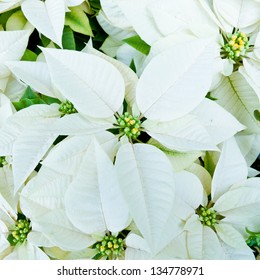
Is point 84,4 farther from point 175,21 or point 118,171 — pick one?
point 118,171

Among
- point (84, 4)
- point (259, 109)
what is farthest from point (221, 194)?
point (84, 4)

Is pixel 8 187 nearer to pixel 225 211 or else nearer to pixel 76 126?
pixel 76 126

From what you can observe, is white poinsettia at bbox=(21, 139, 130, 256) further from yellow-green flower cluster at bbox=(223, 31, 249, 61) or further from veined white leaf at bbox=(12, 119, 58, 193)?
yellow-green flower cluster at bbox=(223, 31, 249, 61)

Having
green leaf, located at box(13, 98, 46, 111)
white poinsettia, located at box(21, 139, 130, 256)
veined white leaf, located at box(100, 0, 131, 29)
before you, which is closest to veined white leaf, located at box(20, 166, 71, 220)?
white poinsettia, located at box(21, 139, 130, 256)

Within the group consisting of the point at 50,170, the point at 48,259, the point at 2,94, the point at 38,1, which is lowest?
the point at 48,259

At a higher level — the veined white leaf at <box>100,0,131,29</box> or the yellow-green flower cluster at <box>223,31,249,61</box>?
the veined white leaf at <box>100,0,131,29</box>

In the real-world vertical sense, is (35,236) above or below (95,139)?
A: below
